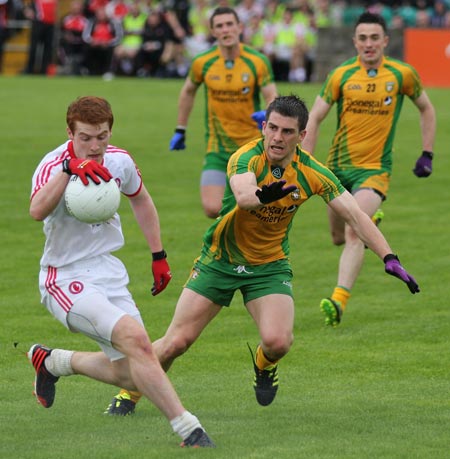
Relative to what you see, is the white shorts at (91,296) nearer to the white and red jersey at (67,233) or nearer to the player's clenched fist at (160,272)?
the white and red jersey at (67,233)

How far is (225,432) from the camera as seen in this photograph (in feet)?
25.1


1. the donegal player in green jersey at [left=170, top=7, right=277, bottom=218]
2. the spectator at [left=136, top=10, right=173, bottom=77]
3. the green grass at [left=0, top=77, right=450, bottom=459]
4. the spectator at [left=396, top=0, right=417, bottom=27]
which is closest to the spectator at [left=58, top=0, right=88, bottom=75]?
the spectator at [left=136, top=10, right=173, bottom=77]

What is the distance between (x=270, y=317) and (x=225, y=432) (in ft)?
2.71

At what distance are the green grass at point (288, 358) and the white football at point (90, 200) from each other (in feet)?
4.37

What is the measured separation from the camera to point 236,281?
8156 mm

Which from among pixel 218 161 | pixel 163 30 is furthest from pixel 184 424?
pixel 163 30

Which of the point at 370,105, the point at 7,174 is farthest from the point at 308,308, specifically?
the point at 7,174

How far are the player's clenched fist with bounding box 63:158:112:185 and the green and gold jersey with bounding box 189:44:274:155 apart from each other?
676cm

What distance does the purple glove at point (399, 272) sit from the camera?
24.5ft

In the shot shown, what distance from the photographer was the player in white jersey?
710cm

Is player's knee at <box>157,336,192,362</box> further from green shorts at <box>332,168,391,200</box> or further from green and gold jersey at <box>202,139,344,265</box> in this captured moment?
green shorts at <box>332,168,391,200</box>

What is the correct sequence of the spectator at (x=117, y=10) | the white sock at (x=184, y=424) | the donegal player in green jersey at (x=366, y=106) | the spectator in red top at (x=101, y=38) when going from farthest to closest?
the spectator at (x=117, y=10)
the spectator in red top at (x=101, y=38)
the donegal player in green jersey at (x=366, y=106)
the white sock at (x=184, y=424)

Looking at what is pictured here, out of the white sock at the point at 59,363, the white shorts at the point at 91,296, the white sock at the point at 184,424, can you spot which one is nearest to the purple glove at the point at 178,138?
the white sock at the point at 59,363

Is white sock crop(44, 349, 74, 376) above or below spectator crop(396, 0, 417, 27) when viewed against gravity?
above
